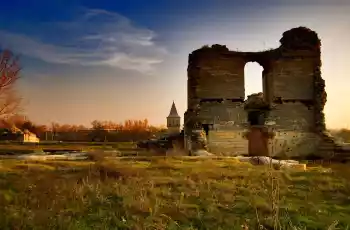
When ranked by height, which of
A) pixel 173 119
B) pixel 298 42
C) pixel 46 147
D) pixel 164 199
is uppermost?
pixel 298 42

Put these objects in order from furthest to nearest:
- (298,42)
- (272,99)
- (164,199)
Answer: (298,42) < (272,99) < (164,199)

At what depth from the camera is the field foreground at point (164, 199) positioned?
281 inches

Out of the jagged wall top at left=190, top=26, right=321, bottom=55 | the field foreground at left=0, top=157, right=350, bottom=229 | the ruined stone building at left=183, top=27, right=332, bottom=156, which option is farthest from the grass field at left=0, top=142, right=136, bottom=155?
the field foreground at left=0, top=157, right=350, bottom=229

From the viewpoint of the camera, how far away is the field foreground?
23.4 ft

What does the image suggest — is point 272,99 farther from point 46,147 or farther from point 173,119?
point 173,119

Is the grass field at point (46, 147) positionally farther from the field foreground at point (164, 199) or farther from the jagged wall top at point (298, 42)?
the field foreground at point (164, 199)

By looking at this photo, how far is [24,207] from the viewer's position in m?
8.21

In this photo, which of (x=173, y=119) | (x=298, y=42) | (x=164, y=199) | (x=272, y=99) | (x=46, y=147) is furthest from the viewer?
(x=173, y=119)

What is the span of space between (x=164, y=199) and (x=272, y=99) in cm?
1835

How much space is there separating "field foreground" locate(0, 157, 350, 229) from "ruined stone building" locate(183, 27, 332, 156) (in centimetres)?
1253

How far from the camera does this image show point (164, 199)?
29.2ft

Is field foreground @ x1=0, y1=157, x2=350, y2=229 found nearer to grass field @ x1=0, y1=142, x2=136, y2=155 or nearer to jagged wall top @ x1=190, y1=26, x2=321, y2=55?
grass field @ x1=0, y1=142, x2=136, y2=155

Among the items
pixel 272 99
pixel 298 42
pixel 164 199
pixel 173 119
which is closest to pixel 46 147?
pixel 272 99

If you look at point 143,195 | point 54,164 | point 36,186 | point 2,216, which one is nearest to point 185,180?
point 143,195
